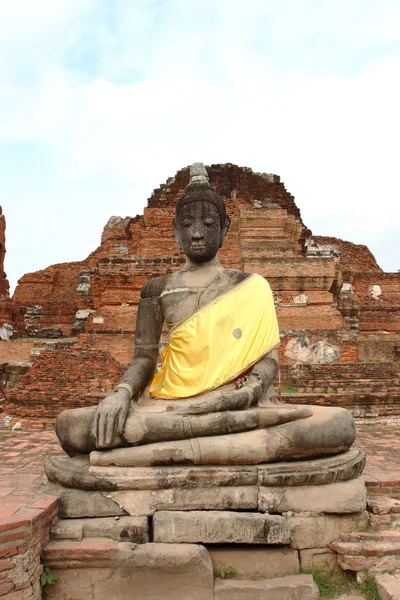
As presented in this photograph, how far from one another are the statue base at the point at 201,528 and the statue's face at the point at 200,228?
5.74 feet

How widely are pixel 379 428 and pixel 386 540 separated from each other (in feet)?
14.4

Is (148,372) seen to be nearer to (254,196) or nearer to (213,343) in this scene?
(213,343)

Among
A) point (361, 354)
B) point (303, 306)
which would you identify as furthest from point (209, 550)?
point (361, 354)

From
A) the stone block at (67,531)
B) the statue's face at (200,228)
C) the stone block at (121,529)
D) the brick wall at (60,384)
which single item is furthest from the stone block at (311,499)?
the brick wall at (60,384)

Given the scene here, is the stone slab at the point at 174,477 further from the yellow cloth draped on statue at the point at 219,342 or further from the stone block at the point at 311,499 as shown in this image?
the yellow cloth draped on statue at the point at 219,342

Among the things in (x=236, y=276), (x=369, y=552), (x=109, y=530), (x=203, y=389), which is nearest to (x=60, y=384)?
(x=236, y=276)

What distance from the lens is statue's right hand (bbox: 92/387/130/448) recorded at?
3281 millimetres

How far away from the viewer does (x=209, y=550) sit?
3.09m

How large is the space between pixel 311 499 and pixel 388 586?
62cm

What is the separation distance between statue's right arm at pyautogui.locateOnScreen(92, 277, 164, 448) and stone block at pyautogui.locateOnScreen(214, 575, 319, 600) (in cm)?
109

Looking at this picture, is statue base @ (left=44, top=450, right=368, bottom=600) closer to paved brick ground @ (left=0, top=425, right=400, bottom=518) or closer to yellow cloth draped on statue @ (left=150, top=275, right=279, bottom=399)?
paved brick ground @ (left=0, top=425, right=400, bottom=518)

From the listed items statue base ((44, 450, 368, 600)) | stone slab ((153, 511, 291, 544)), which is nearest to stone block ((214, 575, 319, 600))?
statue base ((44, 450, 368, 600))

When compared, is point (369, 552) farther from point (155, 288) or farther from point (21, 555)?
point (155, 288)

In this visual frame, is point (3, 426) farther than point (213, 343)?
Yes
